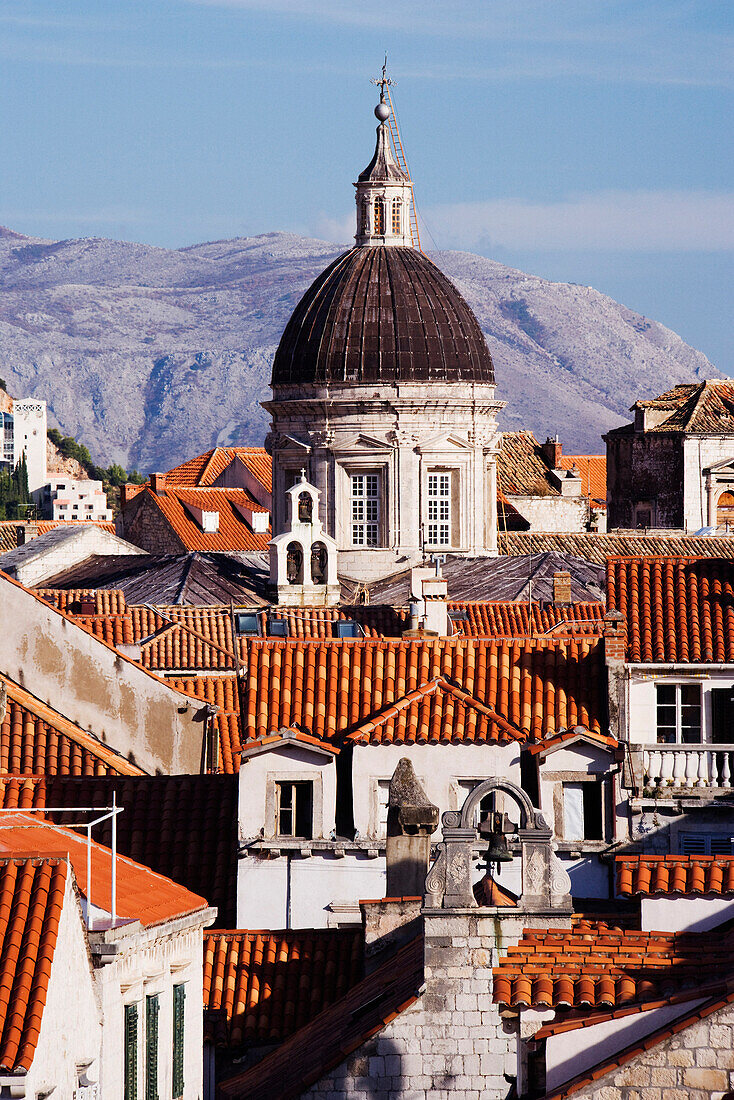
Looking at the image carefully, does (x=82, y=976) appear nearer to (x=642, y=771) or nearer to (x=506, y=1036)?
(x=506, y=1036)

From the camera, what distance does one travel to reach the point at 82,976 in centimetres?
1764

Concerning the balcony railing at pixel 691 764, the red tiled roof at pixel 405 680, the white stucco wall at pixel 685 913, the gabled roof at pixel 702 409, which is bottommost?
the white stucco wall at pixel 685 913

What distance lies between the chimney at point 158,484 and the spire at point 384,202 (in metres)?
41.6

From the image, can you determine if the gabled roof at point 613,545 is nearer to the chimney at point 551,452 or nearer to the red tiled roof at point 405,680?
the chimney at point 551,452

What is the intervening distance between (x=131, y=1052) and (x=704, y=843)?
50.1ft

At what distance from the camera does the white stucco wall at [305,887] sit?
30.7 m

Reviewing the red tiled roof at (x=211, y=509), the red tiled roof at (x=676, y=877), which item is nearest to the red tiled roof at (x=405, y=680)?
the red tiled roof at (x=676, y=877)

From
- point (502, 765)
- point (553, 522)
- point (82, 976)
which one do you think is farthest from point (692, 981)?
point (553, 522)

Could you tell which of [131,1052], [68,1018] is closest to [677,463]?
[131,1052]

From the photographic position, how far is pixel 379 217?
80938mm

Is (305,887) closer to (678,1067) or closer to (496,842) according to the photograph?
Result: (496,842)

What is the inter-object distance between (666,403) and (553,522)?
8.81 m

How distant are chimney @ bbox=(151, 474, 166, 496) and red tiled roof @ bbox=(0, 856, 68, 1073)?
105 meters

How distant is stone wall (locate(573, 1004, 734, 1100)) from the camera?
1454cm
